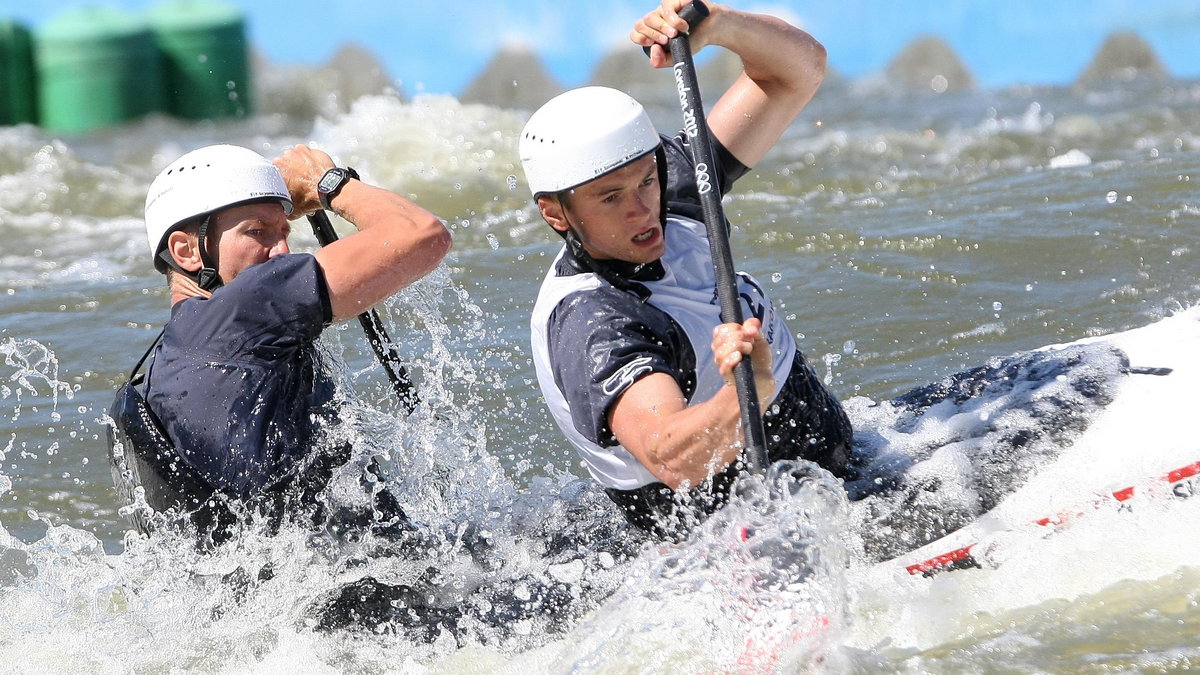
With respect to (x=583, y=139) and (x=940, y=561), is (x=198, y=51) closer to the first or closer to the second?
(x=583, y=139)

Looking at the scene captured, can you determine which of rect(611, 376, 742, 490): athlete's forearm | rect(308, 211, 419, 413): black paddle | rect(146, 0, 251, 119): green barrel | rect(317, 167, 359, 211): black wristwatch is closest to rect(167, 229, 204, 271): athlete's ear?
rect(317, 167, 359, 211): black wristwatch

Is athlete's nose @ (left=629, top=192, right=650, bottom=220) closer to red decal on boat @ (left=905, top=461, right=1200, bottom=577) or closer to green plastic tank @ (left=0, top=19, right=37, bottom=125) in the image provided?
red decal on boat @ (left=905, top=461, right=1200, bottom=577)

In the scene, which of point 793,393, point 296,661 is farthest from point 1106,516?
point 296,661

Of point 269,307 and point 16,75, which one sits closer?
point 269,307

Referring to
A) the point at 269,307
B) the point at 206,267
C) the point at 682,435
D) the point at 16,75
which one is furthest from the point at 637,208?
the point at 16,75

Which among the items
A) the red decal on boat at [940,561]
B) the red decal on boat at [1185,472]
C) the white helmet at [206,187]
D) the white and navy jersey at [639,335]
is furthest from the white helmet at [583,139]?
the red decal on boat at [1185,472]

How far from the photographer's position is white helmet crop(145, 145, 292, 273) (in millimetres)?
4172

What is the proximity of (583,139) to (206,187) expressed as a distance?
1176mm

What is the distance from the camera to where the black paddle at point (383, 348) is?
15.9 feet

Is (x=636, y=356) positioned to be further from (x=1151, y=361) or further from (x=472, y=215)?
(x=472, y=215)

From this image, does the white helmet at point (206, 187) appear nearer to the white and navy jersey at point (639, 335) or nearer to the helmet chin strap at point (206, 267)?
the helmet chin strap at point (206, 267)

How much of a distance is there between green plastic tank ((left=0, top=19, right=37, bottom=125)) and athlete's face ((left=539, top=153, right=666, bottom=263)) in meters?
15.7

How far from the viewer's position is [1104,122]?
1417 centimetres

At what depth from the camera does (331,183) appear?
14.7 ft
